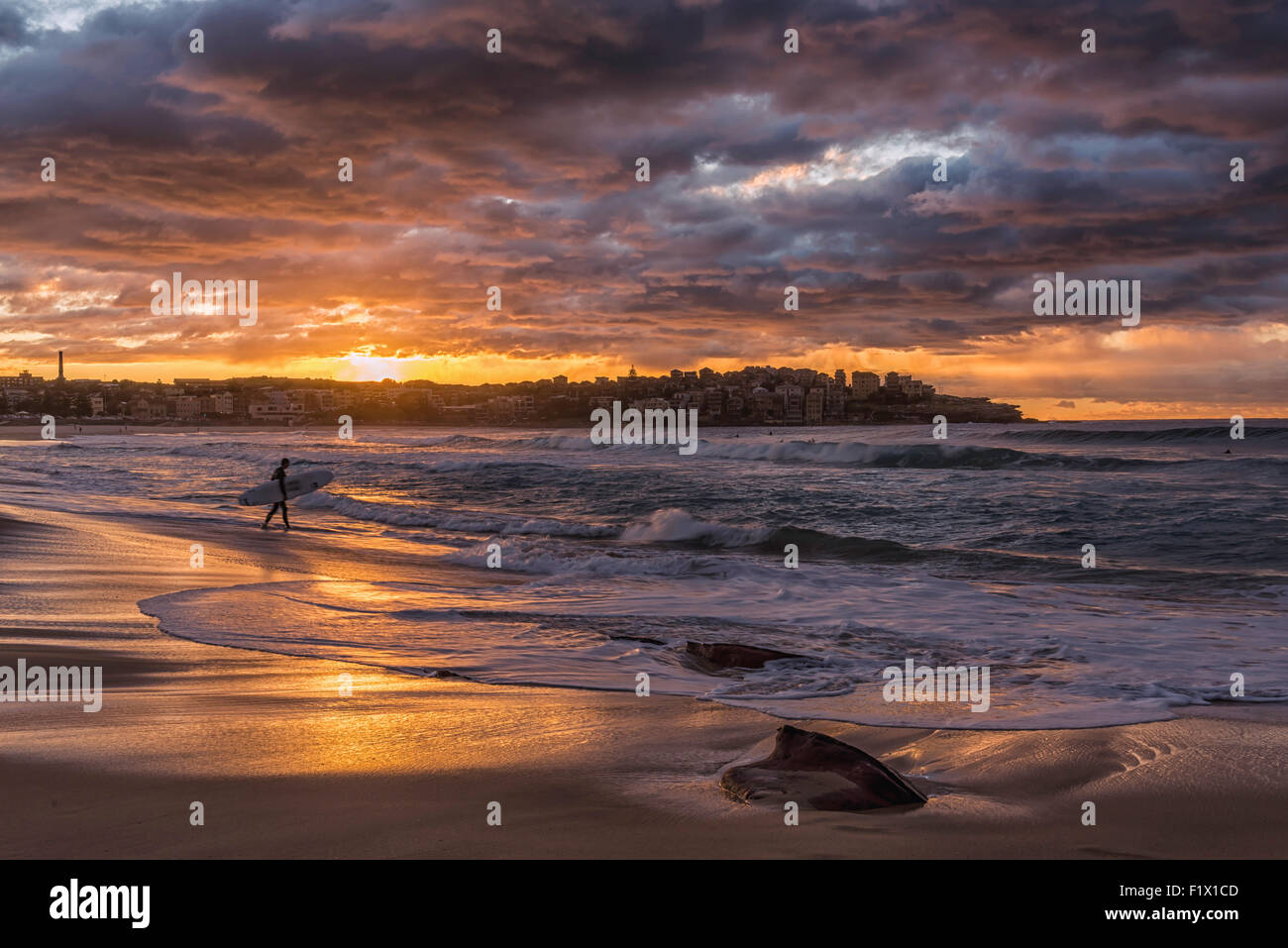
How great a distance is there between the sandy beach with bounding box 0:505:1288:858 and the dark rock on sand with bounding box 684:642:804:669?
48.2 inches

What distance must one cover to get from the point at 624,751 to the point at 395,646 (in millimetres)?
3642

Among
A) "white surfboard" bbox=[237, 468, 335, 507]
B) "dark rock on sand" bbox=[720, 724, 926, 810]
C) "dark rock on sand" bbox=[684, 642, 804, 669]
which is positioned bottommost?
"dark rock on sand" bbox=[684, 642, 804, 669]

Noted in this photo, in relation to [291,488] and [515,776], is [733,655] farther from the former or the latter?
[291,488]

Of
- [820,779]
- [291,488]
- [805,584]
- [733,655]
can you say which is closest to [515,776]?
[820,779]

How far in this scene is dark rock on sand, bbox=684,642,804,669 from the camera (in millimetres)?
7309

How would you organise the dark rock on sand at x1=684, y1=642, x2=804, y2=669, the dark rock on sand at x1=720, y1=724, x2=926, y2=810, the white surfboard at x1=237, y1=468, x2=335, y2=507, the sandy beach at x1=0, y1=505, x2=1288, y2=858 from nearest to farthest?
the sandy beach at x1=0, y1=505, x2=1288, y2=858, the dark rock on sand at x1=720, y1=724, x2=926, y2=810, the dark rock on sand at x1=684, y1=642, x2=804, y2=669, the white surfboard at x1=237, y1=468, x2=335, y2=507

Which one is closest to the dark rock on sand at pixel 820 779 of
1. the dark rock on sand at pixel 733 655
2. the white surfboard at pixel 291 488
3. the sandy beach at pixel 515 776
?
the sandy beach at pixel 515 776

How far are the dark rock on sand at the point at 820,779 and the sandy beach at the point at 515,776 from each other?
11 centimetres

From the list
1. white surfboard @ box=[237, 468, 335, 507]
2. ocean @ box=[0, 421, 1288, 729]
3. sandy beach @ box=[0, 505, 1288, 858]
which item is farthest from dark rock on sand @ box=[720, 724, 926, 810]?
white surfboard @ box=[237, 468, 335, 507]

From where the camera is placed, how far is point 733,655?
24.3 feet

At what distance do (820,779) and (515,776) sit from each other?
1477mm

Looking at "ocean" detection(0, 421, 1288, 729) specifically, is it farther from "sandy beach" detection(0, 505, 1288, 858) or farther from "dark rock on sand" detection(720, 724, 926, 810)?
"dark rock on sand" detection(720, 724, 926, 810)
